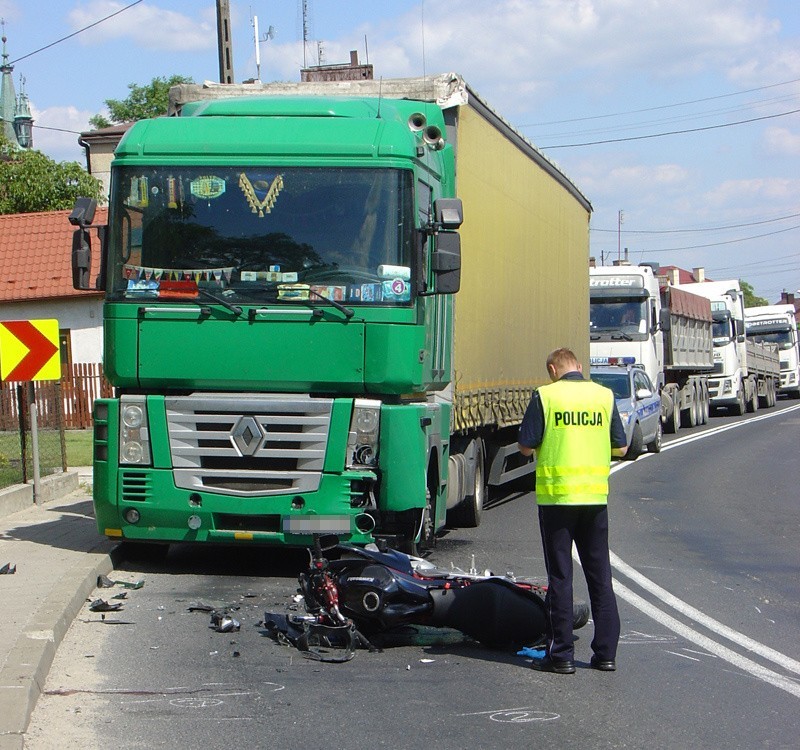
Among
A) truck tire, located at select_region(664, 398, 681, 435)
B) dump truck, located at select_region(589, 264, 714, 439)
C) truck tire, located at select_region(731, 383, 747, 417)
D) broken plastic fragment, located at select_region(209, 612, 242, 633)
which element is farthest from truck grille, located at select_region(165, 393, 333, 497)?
truck tire, located at select_region(731, 383, 747, 417)

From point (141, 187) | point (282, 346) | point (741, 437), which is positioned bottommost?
point (741, 437)

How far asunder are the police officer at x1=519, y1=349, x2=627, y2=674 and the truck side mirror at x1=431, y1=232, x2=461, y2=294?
2555 millimetres

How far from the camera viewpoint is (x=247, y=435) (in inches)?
362

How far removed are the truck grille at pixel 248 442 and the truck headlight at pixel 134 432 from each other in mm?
206

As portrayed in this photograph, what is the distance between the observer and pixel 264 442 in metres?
9.16

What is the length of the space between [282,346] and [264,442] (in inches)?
27.8

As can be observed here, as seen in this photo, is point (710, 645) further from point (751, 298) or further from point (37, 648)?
point (751, 298)

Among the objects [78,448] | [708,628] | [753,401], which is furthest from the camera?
[753,401]

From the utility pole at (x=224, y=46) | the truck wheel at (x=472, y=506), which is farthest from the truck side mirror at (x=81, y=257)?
the utility pole at (x=224, y=46)

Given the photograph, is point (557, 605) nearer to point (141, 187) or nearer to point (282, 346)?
point (282, 346)

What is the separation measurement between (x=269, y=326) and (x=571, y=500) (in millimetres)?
3200

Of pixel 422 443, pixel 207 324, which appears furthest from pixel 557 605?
pixel 207 324

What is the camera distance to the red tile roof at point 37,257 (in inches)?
1267

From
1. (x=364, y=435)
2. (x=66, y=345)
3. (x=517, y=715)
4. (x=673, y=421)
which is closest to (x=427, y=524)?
(x=364, y=435)
